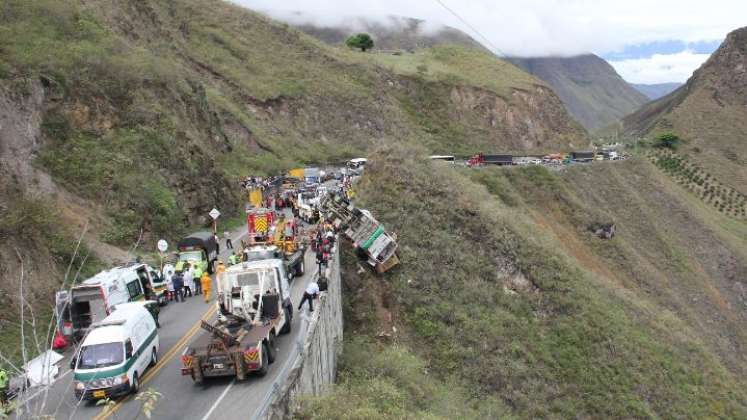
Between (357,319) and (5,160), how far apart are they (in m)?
14.4

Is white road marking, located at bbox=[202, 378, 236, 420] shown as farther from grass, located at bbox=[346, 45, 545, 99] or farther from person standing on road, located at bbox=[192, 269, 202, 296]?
grass, located at bbox=[346, 45, 545, 99]

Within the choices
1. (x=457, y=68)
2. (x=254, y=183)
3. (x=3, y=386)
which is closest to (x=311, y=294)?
(x=3, y=386)

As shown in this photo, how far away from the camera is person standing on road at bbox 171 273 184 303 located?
66.1 ft

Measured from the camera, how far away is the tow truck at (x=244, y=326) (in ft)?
41.2

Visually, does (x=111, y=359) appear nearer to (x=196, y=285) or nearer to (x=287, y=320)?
(x=287, y=320)

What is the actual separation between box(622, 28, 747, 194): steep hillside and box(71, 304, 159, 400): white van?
92.2 m

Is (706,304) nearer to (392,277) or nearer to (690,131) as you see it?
(392,277)

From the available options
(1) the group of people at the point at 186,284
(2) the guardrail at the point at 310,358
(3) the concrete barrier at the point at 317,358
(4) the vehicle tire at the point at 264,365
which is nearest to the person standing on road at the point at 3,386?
(4) the vehicle tire at the point at 264,365

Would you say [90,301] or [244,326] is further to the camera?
[90,301]

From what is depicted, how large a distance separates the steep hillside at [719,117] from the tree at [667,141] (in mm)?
1537

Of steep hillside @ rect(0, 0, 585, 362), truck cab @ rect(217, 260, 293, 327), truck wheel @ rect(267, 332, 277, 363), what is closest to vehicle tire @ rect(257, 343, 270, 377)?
truck wheel @ rect(267, 332, 277, 363)

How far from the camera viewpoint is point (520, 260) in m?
26.0

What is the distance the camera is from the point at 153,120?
30906 millimetres

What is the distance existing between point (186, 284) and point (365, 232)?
23.6 ft
